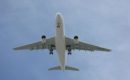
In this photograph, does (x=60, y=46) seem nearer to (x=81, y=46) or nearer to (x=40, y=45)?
(x=40, y=45)

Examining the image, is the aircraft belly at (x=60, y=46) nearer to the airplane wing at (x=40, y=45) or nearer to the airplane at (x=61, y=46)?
the airplane at (x=61, y=46)

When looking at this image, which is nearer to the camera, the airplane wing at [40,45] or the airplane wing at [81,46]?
the airplane wing at [40,45]

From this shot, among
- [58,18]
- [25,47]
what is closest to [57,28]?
[58,18]

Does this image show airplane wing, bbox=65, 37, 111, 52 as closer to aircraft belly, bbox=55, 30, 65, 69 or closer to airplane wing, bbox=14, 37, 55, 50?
airplane wing, bbox=14, 37, 55, 50

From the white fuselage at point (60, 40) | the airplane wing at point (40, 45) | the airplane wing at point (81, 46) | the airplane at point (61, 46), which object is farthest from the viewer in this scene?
the airplane wing at point (81, 46)

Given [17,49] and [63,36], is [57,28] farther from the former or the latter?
[17,49]

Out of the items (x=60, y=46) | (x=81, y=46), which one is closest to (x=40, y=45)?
(x=60, y=46)

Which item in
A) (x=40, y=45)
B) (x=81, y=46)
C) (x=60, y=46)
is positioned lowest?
(x=81, y=46)

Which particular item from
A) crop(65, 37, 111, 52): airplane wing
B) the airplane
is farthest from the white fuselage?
crop(65, 37, 111, 52): airplane wing

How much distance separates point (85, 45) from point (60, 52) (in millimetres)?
7928

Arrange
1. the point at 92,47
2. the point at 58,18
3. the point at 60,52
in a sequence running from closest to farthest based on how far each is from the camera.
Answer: the point at 58,18 → the point at 60,52 → the point at 92,47

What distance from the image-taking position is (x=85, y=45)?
8838 cm

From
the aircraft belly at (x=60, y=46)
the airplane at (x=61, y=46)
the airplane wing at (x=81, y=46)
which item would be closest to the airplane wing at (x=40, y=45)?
the airplane at (x=61, y=46)

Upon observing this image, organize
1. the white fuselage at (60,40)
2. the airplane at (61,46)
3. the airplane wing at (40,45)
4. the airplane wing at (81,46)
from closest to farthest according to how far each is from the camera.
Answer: the white fuselage at (60,40), the airplane at (61,46), the airplane wing at (40,45), the airplane wing at (81,46)
